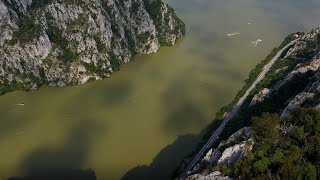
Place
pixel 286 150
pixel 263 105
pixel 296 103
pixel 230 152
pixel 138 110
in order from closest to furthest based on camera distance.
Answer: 1. pixel 286 150
2. pixel 230 152
3. pixel 296 103
4. pixel 263 105
5. pixel 138 110

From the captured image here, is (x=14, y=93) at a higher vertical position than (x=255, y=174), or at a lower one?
lower

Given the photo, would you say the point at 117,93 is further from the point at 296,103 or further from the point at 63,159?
the point at 296,103

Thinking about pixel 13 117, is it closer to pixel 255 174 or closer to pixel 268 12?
pixel 255 174

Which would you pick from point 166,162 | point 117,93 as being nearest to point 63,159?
point 166,162

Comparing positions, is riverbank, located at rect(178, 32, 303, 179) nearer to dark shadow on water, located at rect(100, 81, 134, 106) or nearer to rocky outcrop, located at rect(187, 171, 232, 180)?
rocky outcrop, located at rect(187, 171, 232, 180)

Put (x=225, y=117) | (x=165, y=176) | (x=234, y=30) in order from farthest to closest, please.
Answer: (x=234, y=30) < (x=225, y=117) < (x=165, y=176)

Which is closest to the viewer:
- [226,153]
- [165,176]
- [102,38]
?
[226,153]

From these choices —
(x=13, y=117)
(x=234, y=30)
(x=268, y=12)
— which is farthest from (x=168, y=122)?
(x=268, y=12)

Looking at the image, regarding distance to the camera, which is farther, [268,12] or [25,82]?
[268,12]
